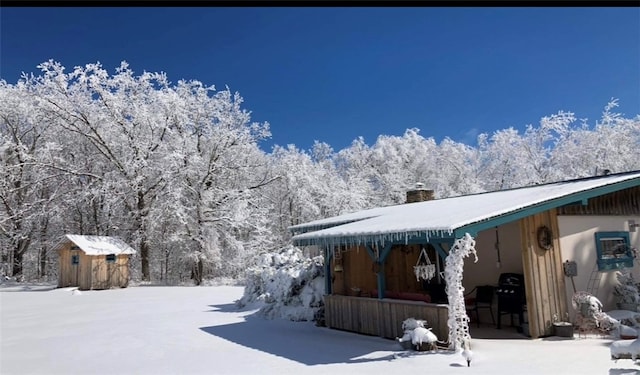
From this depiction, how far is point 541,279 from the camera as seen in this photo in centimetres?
775

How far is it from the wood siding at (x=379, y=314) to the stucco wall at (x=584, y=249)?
8.95 ft

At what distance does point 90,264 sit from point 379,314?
15539mm

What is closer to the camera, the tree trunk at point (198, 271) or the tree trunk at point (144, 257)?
the tree trunk at point (198, 271)

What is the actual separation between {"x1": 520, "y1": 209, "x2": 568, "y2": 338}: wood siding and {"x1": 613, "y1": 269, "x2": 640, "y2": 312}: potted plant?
137cm

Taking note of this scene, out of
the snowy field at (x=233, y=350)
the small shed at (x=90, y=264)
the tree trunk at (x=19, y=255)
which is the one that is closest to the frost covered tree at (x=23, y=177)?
the tree trunk at (x=19, y=255)

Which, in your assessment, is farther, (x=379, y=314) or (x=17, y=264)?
(x=17, y=264)

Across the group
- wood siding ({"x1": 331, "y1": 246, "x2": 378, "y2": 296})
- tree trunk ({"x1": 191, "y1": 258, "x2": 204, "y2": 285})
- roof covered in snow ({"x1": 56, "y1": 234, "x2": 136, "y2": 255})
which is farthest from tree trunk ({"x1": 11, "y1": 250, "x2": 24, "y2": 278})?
wood siding ({"x1": 331, "y1": 246, "x2": 378, "y2": 296})

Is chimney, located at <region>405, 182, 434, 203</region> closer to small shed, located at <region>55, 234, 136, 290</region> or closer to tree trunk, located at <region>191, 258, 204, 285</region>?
tree trunk, located at <region>191, 258, 204, 285</region>

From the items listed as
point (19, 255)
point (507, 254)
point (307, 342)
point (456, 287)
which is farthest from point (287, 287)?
point (19, 255)

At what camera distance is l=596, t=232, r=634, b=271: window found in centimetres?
849

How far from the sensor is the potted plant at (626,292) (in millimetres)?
8227

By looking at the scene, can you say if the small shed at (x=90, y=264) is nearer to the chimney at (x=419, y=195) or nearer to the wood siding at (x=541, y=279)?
the chimney at (x=419, y=195)

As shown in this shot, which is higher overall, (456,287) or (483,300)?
(456,287)

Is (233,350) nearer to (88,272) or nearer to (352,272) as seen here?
(352,272)
